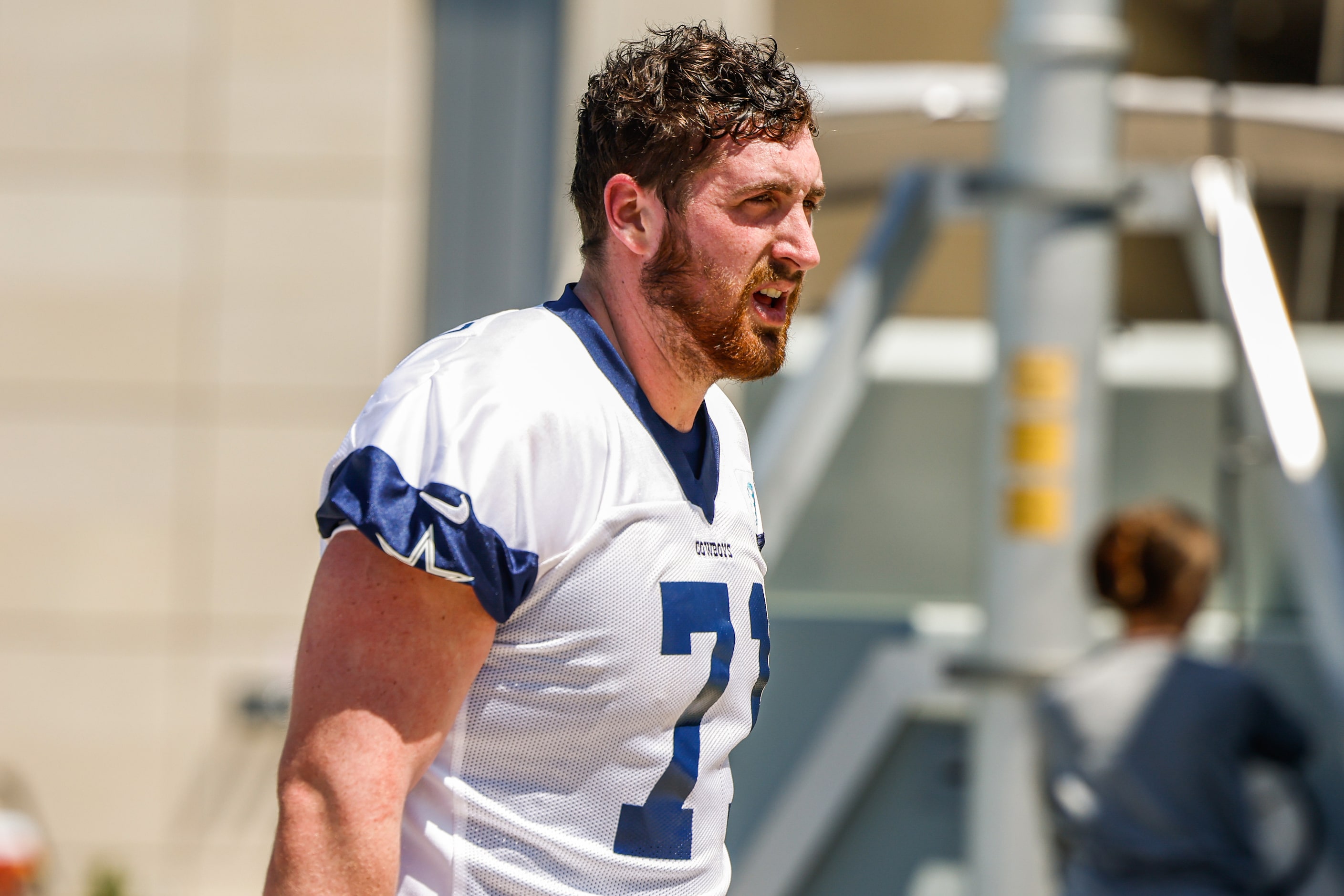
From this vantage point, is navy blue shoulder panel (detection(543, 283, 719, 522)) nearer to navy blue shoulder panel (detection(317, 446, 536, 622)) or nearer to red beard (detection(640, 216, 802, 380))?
red beard (detection(640, 216, 802, 380))

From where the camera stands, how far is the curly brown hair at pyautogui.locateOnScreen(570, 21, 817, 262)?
165 cm

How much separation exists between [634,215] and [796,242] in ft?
0.60

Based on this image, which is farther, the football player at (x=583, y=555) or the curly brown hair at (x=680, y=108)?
the curly brown hair at (x=680, y=108)

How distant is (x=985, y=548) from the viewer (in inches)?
162

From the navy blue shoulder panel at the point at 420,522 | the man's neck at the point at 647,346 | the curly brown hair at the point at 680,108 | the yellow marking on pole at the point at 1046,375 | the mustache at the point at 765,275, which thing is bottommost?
the yellow marking on pole at the point at 1046,375

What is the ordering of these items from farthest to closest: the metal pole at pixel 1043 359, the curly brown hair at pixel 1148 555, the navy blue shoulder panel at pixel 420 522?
the metal pole at pixel 1043 359
the curly brown hair at pixel 1148 555
the navy blue shoulder panel at pixel 420 522

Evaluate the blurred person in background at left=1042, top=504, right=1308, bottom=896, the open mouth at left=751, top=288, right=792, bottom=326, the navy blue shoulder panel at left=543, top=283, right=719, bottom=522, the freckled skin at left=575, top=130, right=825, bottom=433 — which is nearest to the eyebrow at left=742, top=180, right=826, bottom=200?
the freckled skin at left=575, top=130, right=825, bottom=433

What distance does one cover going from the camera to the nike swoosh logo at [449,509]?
4.67ft

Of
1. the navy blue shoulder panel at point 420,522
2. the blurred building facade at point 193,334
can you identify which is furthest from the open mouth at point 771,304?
the blurred building facade at point 193,334

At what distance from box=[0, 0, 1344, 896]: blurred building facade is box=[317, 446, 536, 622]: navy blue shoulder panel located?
5505 millimetres

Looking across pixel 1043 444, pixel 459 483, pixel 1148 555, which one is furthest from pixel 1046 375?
pixel 459 483

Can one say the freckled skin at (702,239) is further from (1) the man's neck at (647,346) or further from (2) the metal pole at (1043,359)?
(2) the metal pole at (1043,359)

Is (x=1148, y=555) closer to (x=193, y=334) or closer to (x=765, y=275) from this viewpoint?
(x=765, y=275)

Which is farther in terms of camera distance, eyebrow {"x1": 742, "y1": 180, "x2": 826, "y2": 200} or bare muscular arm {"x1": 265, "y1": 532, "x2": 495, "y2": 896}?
eyebrow {"x1": 742, "y1": 180, "x2": 826, "y2": 200}
